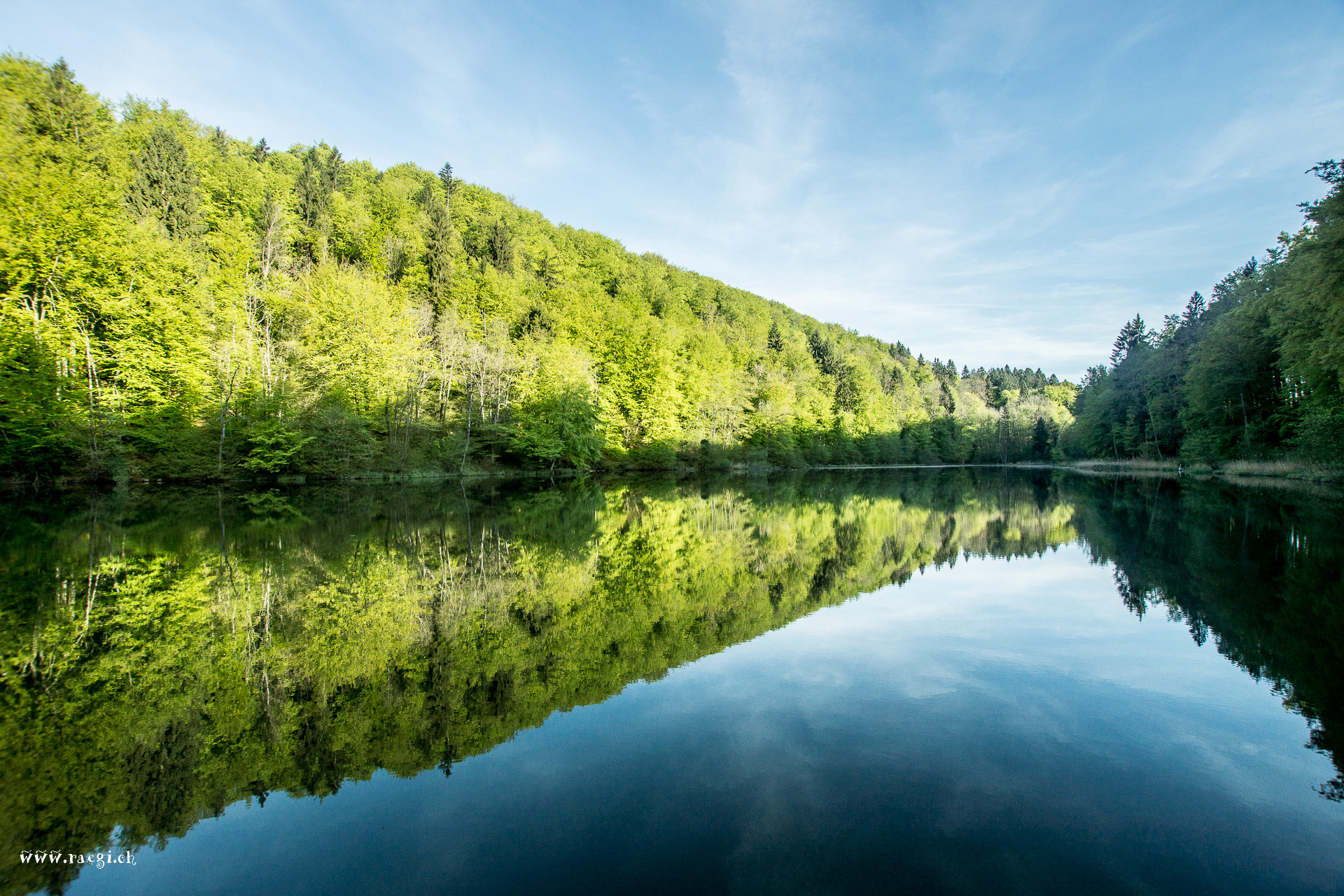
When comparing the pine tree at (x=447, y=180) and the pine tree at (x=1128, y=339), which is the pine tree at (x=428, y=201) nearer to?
the pine tree at (x=447, y=180)

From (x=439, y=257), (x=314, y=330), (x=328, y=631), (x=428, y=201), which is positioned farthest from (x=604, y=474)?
(x=328, y=631)

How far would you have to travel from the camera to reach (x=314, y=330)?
1231 inches

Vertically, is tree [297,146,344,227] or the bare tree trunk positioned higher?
tree [297,146,344,227]

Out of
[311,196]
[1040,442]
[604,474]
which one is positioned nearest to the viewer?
[604,474]

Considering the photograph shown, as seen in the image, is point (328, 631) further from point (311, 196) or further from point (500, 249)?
point (311, 196)

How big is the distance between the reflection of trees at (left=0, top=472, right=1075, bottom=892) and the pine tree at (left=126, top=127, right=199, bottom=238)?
82.0 ft

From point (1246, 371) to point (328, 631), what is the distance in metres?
45.7

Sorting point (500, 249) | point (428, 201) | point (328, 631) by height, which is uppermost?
point (428, 201)

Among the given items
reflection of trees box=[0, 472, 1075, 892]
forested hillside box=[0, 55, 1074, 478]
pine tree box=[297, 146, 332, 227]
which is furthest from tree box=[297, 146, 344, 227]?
reflection of trees box=[0, 472, 1075, 892]

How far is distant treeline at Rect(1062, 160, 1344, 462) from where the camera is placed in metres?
16.6

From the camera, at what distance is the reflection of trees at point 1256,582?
4617mm

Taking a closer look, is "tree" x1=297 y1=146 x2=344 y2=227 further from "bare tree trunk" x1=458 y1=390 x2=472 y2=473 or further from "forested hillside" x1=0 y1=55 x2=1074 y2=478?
"bare tree trunk" x1=458 y1=390 x2=472 y2=473

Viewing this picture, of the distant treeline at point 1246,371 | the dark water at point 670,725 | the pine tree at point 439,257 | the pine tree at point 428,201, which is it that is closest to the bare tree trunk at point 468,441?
the pine tree at point 439,257

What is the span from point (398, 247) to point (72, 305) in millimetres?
24125
